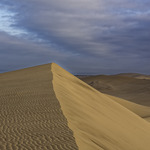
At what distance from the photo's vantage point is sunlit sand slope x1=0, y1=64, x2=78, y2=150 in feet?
18.9

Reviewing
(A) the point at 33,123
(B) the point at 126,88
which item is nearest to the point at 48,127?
(A) the point at 33,123

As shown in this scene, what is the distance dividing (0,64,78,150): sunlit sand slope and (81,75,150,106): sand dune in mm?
26399

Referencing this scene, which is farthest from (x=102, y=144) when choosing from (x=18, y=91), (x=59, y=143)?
(x=18, y=91)

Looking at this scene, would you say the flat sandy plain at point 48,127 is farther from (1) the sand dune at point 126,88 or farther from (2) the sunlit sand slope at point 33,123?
(1) the sand dune at point 126,88

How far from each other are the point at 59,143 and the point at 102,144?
5.03 ft

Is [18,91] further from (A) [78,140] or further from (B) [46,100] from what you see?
(A) [78,140]

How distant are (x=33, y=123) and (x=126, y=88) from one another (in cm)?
4106

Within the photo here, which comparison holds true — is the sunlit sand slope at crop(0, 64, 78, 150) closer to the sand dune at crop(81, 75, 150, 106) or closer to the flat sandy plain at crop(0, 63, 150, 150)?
the flat sandy plain at crop(0, 63, 150, 150)

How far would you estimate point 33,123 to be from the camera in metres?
7.35

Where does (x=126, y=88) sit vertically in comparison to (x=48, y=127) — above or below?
below

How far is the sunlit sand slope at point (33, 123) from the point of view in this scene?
5750 mm

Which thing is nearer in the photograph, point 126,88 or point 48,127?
point 48,127

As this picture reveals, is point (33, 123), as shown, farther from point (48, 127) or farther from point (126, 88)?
point (126, 88)

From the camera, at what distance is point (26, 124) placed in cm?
729
